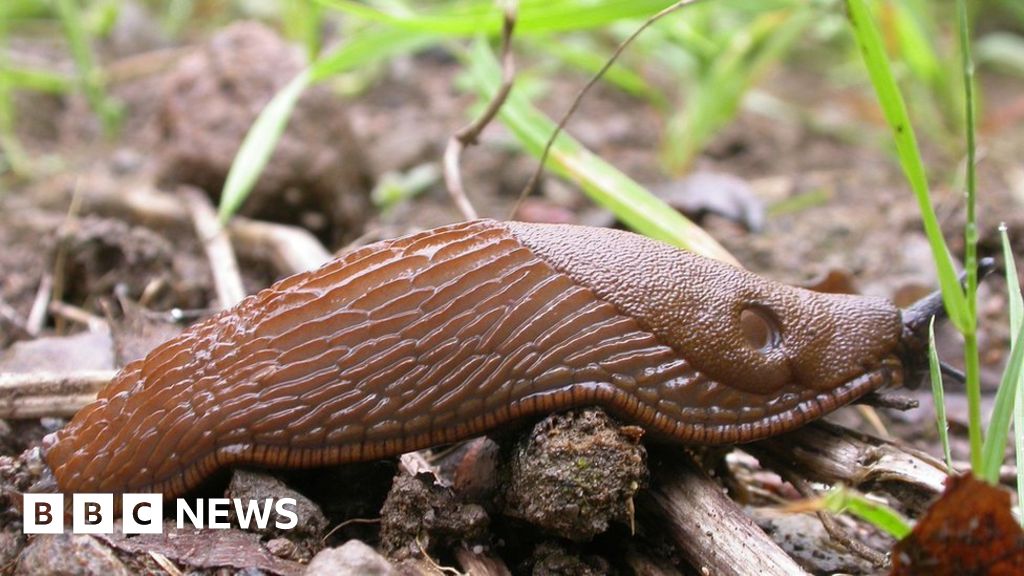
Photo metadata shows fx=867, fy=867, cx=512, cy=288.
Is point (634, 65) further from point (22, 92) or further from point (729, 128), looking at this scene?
point (22, 92)

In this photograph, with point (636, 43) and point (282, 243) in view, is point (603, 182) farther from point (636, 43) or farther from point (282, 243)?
point (636, 43)

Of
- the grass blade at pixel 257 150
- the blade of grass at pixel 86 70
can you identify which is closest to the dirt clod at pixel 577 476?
the grass blade at pixel 257 150

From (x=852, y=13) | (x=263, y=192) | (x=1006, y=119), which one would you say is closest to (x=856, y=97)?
(x=1006, y=119)

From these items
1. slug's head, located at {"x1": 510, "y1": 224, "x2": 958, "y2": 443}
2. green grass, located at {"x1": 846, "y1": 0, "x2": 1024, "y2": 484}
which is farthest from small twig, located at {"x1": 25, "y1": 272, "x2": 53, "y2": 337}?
green grass, located at {"x1": 846, "y1": 0, "x2": 1024, "y2": 484}

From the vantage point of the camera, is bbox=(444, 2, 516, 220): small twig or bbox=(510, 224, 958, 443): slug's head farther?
bbox=(444, 2, 516, 220): small twig

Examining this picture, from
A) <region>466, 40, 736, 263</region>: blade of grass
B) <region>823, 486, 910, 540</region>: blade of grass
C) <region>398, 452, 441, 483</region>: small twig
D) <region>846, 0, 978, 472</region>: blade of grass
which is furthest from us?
<region>466, 40, 736, 263</region>: blade of grass

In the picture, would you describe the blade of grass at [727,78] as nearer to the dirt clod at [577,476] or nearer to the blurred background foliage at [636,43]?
the blurred background foliage at [636,43]

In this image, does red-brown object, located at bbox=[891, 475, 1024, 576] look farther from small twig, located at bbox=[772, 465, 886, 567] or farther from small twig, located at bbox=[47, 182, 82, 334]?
small twig, located at bbox=[47, 182, 82, 334]
